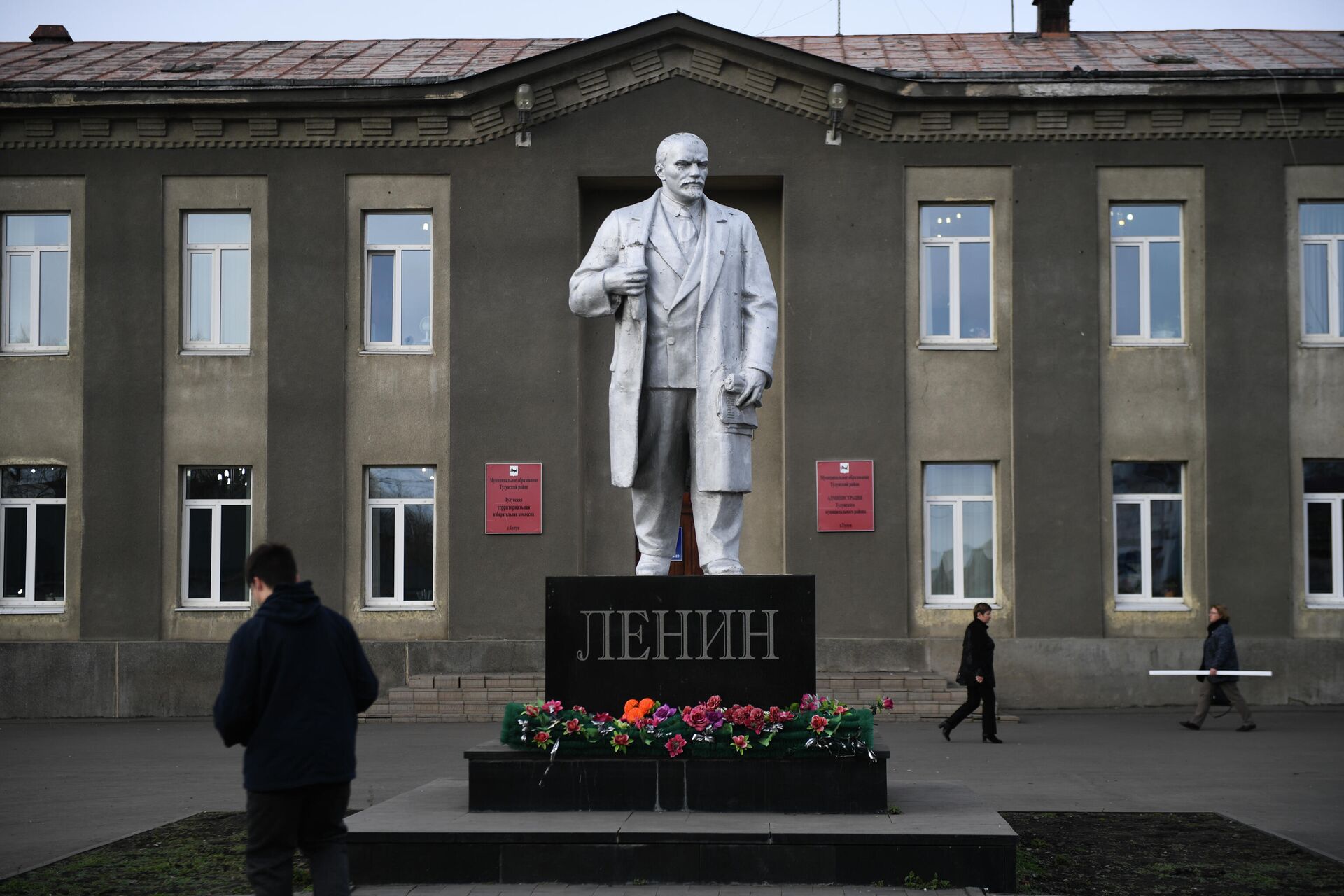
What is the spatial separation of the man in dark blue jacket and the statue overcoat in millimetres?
3387

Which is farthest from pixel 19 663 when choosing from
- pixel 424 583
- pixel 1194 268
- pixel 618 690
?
pixel 1194 268

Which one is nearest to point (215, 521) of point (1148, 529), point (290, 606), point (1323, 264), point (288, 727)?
point (1148, 529)

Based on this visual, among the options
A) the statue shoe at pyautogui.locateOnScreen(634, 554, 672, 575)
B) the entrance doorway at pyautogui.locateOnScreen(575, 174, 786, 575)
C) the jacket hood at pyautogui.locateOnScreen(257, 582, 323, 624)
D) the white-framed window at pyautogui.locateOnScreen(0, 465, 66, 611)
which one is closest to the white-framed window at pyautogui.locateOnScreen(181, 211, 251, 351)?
the white-framed window at pyautogui.locateOnScreen(0, 465, 66, 611)

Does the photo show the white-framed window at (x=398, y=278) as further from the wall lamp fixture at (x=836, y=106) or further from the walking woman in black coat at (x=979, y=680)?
the walking woman in black coat at (x=979, y=680)

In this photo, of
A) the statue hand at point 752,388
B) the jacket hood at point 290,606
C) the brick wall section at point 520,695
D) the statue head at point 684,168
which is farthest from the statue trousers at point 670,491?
the brick wall section at point 520,695

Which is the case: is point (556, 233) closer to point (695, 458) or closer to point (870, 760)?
point (695, 458)

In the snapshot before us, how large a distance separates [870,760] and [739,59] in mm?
14228

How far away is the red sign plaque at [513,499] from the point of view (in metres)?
20.2

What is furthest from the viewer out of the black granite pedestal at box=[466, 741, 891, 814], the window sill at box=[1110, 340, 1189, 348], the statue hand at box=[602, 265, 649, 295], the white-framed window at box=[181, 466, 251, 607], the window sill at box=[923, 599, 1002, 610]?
the white-framed window at box=[181, 466, 251, 607]

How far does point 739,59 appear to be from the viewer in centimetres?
2047

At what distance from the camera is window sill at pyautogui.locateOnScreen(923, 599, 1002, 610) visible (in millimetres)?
20250

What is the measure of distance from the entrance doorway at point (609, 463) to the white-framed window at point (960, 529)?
2.08 m

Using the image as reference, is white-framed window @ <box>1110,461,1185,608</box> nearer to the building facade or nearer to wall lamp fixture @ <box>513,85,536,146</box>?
the building facade

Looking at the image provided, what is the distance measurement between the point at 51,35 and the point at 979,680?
65.2ft
